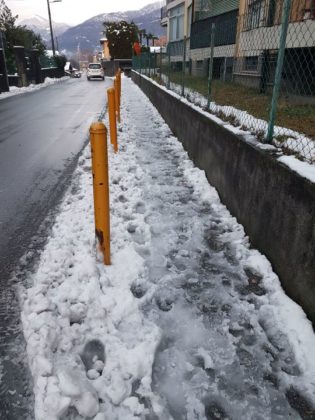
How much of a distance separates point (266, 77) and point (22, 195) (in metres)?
6.79

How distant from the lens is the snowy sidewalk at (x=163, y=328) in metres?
1.87

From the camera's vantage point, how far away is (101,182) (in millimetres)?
2752

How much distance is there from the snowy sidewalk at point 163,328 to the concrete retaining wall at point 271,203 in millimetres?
150

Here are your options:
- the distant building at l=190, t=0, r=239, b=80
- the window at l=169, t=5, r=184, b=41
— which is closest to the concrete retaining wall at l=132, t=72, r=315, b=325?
the distant building at l=190, t=0, r=239, b=80

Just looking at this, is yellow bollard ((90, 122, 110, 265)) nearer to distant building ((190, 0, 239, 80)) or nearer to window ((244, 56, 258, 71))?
window ((244, 56, 258, 71))

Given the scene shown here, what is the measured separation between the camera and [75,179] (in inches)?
210

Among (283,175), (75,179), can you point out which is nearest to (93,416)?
Result: (283,175)

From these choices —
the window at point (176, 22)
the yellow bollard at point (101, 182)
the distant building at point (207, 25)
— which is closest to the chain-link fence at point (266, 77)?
the distant building at point (207, 25)

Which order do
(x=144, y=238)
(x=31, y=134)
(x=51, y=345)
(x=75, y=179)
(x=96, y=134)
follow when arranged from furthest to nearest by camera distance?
(x=31, y=134)
(x=75, y=179)
(x=144, y=238)
(x=96, y=134)
(x=51, y=345)

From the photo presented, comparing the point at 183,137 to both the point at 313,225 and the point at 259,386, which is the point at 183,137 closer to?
the point at 313,225

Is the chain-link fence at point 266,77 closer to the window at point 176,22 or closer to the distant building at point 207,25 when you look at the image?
the distant building at point 207,25

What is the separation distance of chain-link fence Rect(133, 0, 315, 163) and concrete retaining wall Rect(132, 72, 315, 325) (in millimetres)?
332

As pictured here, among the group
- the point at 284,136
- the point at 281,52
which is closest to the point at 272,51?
the point at 284,136

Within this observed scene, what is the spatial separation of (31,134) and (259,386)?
8.23 m
